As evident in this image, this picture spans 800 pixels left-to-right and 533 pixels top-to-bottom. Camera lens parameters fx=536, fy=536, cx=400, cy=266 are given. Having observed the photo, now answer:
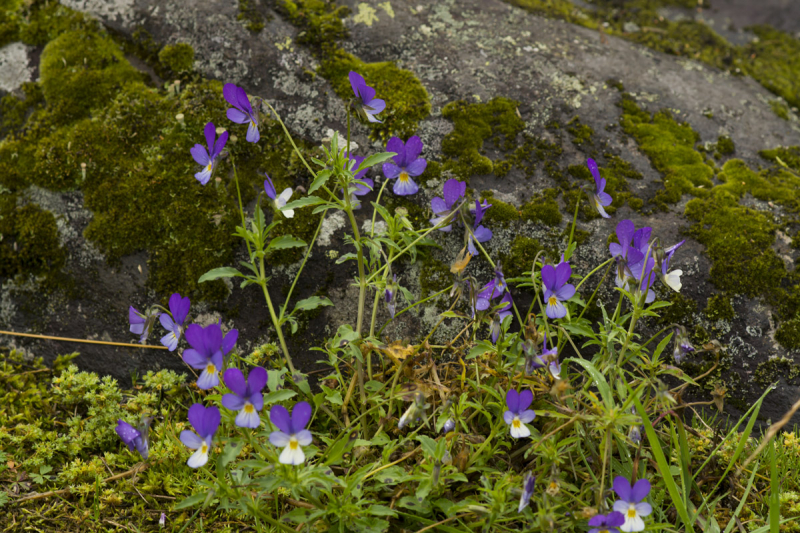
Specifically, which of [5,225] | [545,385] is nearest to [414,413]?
[545,385]

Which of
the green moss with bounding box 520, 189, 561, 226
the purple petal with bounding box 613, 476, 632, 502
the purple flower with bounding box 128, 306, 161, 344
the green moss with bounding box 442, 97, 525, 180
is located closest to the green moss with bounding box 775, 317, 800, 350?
the green moss with bounding box 520, 189, 561, 226

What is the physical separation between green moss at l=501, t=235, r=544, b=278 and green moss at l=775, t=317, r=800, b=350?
135cm

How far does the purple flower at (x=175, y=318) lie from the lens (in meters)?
2.12

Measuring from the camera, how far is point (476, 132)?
3.45m

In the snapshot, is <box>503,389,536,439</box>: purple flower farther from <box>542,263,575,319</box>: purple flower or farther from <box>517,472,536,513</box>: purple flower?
<box>542,263,575,319</box>: purple flower

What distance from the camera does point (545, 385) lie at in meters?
2.40

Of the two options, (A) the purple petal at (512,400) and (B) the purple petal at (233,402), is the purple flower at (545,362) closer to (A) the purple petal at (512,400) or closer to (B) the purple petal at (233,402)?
(A) the purple petal at (512,400)

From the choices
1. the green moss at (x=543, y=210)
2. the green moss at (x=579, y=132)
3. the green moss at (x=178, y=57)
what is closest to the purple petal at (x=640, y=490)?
the green moss at (x=543, y=210)

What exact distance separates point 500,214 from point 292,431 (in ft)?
6.30

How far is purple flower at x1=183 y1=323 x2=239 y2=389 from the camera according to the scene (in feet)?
5.82

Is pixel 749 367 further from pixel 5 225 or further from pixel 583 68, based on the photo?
pixel 5 225

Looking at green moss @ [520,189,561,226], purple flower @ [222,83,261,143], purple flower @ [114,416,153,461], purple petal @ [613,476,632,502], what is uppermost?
purple flower @ [222,83,261,143]

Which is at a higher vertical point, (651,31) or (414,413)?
(651,31)

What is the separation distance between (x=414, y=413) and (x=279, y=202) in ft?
3.52
